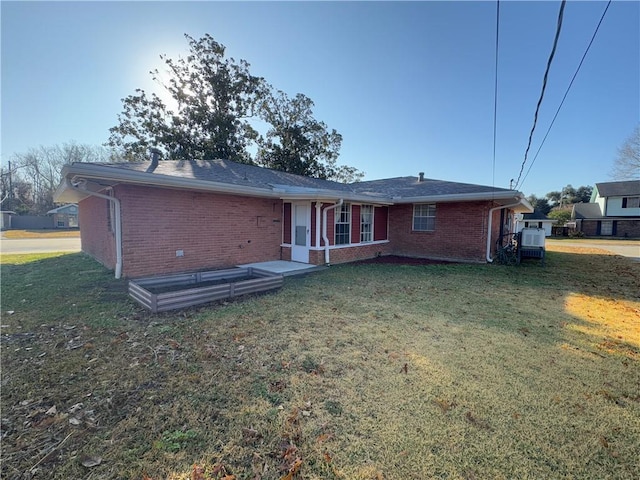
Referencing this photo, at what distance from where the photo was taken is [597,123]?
395 inches

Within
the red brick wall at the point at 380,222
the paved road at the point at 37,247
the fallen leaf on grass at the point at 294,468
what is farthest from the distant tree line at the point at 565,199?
the paved road at the point at 37,247

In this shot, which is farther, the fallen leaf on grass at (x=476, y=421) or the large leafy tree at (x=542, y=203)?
the large leafy tree at (x=542, y=203)

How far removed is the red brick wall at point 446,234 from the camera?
10930mm

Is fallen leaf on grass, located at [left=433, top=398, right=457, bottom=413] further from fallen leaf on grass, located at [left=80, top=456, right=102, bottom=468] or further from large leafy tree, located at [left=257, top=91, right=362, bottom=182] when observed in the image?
large leafy tree, located at [left=257, top=91, right=362, bottom=182]

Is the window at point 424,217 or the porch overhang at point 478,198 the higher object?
the porch overhang at point 478,198

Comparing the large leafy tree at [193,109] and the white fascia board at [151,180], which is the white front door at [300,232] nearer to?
the white fascia board at [151,180]

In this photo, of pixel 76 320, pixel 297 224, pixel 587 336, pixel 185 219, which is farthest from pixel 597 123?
pixel 76 320

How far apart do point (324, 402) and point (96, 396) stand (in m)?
2.24

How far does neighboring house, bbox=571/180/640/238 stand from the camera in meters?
29.5

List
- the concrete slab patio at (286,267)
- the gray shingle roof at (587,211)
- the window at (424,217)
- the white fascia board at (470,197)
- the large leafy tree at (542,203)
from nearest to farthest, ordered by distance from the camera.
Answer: the concrete slab patio at (286,267) < the white fascia board at (470,197) < the window at (424,217) < the gray shingle roof at (587,211) < the large leafy tree at (542,203)

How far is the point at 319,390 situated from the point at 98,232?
35.8 feet

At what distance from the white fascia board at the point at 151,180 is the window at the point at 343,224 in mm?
2604

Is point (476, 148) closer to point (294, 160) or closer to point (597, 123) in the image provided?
point (597, 123)

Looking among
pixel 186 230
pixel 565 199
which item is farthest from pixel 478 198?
pixel 565 199
